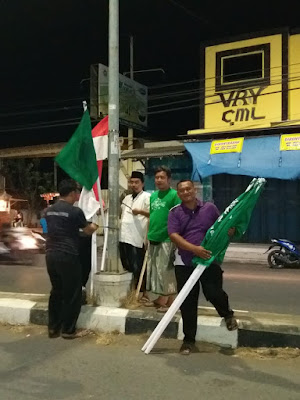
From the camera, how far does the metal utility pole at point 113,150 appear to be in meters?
5.57

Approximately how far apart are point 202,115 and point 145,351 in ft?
41.0

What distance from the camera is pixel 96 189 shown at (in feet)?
18.9

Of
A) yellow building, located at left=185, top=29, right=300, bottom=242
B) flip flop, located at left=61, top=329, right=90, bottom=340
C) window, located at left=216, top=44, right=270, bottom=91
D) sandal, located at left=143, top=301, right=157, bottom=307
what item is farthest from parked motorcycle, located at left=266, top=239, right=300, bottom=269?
flip flop, located at left=61, top=329, right=90, bottom=340

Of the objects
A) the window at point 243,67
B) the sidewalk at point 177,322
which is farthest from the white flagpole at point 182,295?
the window at point 243,67

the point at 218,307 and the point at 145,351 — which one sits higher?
the point at 218,307

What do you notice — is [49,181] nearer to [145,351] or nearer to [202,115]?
[202,115]

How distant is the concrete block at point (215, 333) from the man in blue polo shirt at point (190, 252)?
0.32 ft

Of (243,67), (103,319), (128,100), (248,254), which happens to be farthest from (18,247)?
(243,67)

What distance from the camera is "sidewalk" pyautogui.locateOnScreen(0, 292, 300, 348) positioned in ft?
14.6

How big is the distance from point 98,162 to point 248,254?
8.64 m

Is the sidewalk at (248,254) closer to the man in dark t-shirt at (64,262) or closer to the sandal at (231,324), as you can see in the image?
the sandal at (231,324)

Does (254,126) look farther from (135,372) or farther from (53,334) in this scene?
(135,372)

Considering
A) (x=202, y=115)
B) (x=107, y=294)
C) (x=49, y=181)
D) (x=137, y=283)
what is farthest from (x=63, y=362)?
(x=49, y=181)

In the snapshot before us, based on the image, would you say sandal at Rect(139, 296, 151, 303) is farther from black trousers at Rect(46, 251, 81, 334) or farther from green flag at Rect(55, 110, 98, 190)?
green flag at Rect(55, 110, 98, 190)
